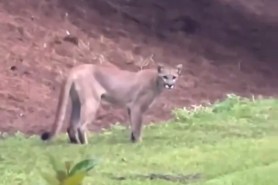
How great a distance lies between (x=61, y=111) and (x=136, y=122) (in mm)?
927

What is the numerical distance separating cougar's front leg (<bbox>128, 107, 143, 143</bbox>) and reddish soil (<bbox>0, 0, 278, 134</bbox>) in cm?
91

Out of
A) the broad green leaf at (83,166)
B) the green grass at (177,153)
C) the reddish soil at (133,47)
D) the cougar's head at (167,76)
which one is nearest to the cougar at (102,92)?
the cougar's head at (167,76)

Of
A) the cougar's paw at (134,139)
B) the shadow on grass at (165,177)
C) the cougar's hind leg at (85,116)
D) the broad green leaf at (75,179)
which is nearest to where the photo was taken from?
the broad green leaf at (75,179)

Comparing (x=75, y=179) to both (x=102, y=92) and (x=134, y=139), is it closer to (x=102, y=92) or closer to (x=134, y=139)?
(x=134, y=139)

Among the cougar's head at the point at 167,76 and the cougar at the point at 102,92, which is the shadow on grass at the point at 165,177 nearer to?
the cougar at the point at 102,92

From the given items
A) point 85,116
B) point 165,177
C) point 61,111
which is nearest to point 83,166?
point 165,177

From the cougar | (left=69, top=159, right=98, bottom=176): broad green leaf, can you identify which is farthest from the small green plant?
the cougar

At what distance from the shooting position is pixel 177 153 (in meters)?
7.43

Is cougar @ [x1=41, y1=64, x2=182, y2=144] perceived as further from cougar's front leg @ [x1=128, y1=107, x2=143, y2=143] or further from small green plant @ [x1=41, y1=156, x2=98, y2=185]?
small green plant @ [x1=41, y1=156, x2=98, y2=185]

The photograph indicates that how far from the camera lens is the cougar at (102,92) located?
828 centimetres

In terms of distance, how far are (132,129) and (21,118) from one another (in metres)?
1.60

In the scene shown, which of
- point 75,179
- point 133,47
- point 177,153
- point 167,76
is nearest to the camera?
point 75,179

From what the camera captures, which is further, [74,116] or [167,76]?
[167,76]

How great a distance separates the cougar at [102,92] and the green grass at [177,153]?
0.19 metres
